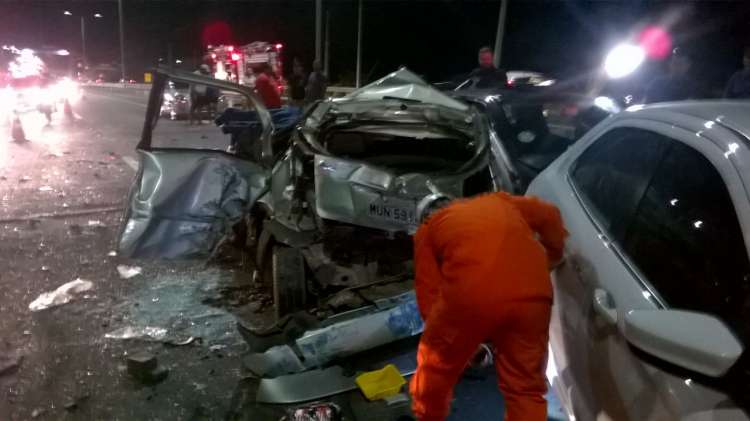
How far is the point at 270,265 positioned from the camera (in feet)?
14.8

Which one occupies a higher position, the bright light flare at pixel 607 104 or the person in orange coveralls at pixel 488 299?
the bright light flare at pixel 607 104

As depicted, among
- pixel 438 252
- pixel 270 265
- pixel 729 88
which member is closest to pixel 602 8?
pixel 729 88

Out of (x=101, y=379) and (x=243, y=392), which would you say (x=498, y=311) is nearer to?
(x=243, y=392)

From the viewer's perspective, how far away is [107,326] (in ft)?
13.6

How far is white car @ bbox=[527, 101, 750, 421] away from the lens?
1445mm

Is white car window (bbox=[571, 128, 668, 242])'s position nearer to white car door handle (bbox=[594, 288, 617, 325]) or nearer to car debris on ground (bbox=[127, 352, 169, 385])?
white car door handle (bbox=[594, 288, 617, 325])

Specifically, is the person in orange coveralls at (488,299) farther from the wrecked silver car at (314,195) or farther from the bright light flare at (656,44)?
the bright light flare at (656,44)

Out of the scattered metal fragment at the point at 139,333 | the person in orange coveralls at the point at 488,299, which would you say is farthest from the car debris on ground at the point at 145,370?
the person in orange coveralls at the point at 488,299

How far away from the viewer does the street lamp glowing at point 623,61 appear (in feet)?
26.1

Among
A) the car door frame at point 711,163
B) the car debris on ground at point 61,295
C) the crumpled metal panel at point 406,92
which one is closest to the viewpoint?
the car door frame at point 711,163

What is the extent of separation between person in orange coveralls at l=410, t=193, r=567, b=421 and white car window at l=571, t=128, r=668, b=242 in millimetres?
259

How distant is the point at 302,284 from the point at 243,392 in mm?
812

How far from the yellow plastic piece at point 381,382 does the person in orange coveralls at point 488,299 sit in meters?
0.87

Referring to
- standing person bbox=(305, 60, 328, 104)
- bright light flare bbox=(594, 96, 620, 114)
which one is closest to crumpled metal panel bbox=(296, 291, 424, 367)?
bright light flare bbox=(594, 96, 620, 114)
